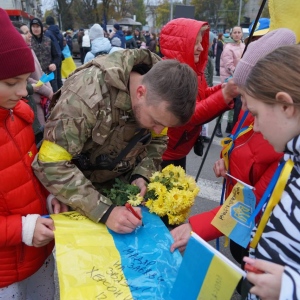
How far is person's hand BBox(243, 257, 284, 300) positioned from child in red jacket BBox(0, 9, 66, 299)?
85 cm

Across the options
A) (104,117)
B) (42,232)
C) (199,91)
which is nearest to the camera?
(42,232)

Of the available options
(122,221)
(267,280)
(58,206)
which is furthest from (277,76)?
(58,206)

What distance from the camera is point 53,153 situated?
1.52 meters

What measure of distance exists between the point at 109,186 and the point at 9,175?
1.95 ft

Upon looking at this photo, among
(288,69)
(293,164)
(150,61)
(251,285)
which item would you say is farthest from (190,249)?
(150,61)

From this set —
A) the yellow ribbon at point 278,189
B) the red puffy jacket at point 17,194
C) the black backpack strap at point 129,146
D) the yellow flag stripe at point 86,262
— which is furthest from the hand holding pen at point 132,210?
the yellow ribbon at point 278,189

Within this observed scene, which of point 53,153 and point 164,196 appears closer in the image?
point 53,153

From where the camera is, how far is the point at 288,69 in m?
1.14

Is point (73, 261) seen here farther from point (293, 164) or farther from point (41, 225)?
point (293, 164)

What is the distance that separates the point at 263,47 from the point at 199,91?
1401 millimetres

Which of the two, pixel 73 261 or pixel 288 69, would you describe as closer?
pixel 288 69

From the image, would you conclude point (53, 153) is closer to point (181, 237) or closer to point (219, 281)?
point (181, 237)

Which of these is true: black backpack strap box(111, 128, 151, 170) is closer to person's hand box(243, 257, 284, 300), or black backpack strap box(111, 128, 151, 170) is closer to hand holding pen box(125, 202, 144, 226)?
hand holding pen box(125, 202, 144, 226)

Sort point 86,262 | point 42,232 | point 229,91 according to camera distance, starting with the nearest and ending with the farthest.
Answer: point 86,262
point 42,232
point 229,91
